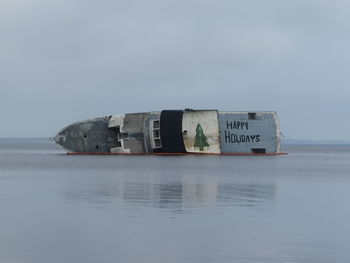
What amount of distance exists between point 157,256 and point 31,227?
4747 mm

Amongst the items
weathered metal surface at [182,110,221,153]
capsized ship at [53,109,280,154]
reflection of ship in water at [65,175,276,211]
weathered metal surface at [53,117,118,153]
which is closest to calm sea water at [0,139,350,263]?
reflection of ship in water at [65,175,276,211]

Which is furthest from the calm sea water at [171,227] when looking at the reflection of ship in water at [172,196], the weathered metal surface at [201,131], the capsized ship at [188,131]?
the capsized ship at [188,131]

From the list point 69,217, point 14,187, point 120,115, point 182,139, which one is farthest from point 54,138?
point 69,217

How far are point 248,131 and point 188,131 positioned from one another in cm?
702

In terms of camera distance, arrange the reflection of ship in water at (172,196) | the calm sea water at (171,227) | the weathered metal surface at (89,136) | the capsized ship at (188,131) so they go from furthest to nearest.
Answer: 1. the weathered metal surface at (89,136)
2. the capsized ship at (188,131)
3. the reflection of ship in water at (172,196)
4. the calm sea water at (171,227)

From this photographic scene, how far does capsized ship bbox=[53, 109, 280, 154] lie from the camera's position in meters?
75.3

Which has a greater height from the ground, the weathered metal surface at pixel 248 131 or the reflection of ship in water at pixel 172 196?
the weathered metal surface at pixel 248 131

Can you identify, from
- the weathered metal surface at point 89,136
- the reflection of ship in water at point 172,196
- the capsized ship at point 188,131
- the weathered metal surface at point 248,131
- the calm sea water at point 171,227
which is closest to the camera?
the calm sea water at point 171,227

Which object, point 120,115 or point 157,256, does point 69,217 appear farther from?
point 120,115

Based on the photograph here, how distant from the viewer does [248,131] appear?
75750 mm

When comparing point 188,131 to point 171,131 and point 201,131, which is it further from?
point 171,131

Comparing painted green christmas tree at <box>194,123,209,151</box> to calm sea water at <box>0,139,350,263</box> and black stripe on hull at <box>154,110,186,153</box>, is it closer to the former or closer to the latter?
black stripe on hull at <box>154,110,186,153</box>

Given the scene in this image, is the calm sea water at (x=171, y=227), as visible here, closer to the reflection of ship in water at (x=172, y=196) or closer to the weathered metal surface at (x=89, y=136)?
the reflection of ship in water at (x=172, y=196)

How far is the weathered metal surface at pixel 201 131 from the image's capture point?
246 feet
